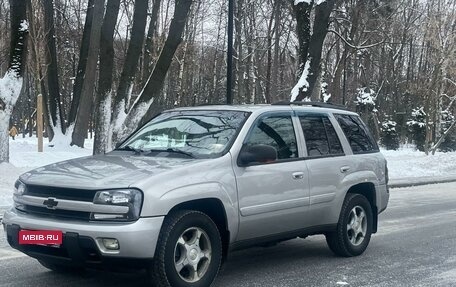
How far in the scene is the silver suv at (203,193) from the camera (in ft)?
18.5

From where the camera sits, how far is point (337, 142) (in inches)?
324

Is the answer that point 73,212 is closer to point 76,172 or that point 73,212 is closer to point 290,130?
point 76,172

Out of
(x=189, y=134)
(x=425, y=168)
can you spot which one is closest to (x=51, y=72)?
(x=425, y=168)

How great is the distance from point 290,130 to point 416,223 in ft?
16.5

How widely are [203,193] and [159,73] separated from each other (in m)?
13.2

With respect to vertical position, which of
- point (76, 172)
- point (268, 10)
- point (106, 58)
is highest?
point (268, 10)

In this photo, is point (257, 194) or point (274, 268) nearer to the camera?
point (257, 194)

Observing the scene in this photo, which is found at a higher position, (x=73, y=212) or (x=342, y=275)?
(x=73, y=212)

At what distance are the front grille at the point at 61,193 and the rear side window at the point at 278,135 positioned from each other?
195 centimetres

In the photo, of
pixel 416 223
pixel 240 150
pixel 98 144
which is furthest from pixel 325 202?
pixel 98 144

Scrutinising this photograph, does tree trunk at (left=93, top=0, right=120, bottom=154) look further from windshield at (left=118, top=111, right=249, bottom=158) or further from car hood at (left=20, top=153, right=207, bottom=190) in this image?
car hood at (left=20, top=153, right=207, bottom=190)

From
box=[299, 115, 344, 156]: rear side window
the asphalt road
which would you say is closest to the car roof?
box=[299, 115, 344, 156]: rear side window

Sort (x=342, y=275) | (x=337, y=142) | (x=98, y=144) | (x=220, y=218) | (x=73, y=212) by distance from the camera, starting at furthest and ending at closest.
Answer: (x=98, y=144) < (x=337, y=142) < (x=342, y=275) < (x=220, y=218) < (x=73, y=212)

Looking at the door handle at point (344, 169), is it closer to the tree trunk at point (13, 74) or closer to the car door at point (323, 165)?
the car door at point (323, 165)
